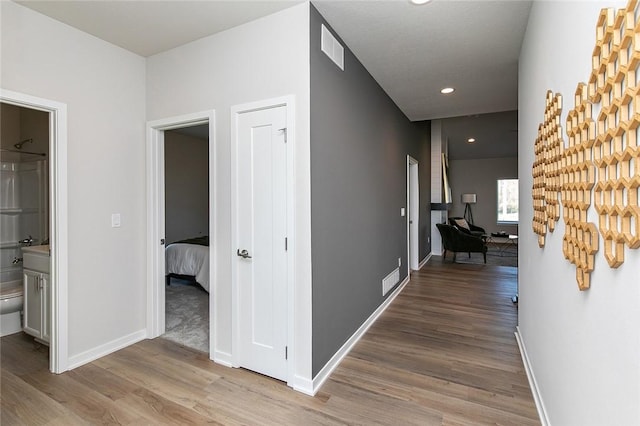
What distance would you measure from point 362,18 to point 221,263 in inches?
90.2

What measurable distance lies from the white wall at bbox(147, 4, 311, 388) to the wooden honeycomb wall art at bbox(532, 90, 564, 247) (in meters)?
1.44

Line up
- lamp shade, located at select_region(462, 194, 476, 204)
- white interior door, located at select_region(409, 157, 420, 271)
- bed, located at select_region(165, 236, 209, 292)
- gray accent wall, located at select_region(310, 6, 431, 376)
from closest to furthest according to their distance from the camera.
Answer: gray accent wall, located at select_region(310, 6, 431, 376) → bed, located at select_region(165, 236, 209, 292) → white interior door, located at select_region(409, 157, 420, 271) → lamp shade, located at select_region(462, 194, 476, 204)

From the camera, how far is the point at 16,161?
3623 mm

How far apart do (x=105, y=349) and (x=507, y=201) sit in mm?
10910

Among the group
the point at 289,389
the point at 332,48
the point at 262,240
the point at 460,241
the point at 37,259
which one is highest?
the point at 332,48

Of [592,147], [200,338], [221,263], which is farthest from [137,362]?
[592,147]

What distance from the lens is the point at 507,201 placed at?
9922 millimetres

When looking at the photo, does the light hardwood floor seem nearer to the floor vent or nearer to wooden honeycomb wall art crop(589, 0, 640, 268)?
the floor vent

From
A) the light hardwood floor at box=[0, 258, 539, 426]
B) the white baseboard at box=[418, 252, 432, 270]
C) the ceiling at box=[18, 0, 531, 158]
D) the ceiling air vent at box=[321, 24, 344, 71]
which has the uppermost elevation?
the ceiling at box=[18, 0, 531, 158]

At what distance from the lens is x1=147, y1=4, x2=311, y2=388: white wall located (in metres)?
2.19

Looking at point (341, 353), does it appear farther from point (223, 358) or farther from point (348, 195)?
point (348, 195)

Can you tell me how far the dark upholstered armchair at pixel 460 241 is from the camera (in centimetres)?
638

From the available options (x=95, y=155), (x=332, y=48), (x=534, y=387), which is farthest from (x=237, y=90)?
(x=534, y=387)

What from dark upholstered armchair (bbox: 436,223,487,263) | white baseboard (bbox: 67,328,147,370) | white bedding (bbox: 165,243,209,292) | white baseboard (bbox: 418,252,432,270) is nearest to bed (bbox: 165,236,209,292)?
white bedding (bbox: 165,243,209,292)
